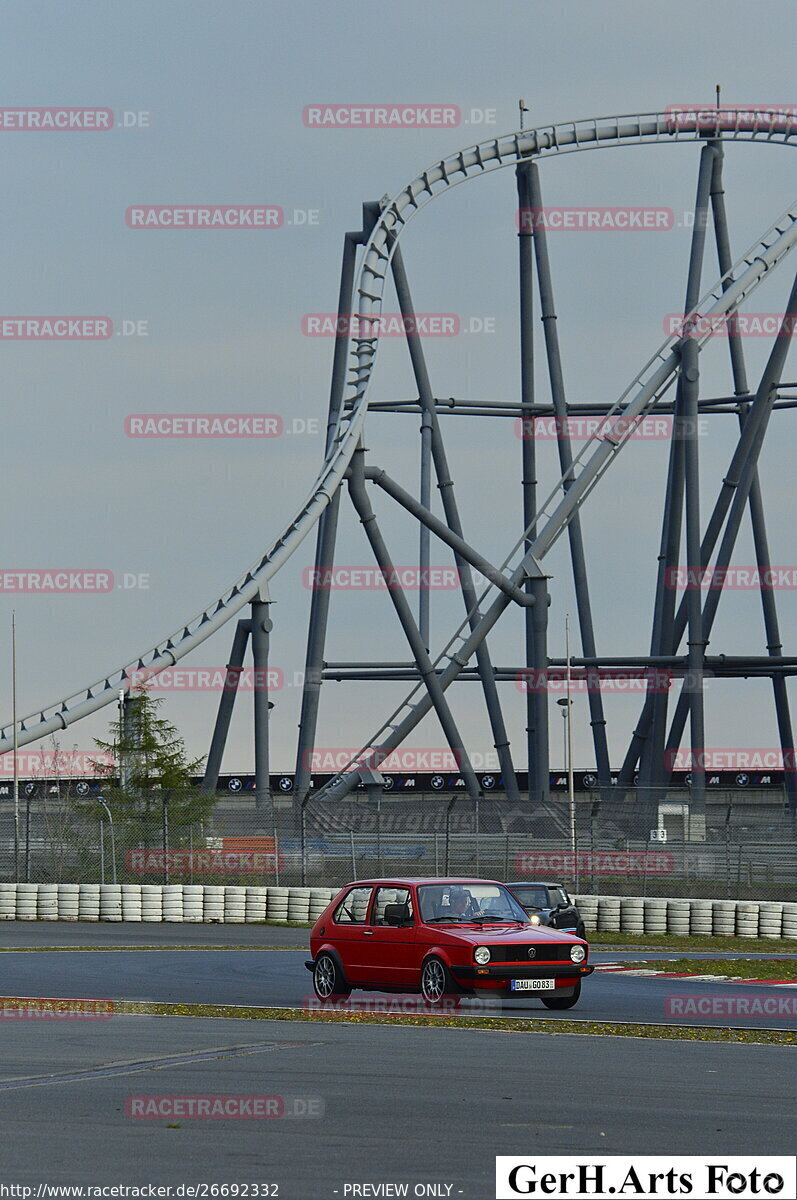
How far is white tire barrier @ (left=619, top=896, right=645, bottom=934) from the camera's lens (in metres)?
31.0

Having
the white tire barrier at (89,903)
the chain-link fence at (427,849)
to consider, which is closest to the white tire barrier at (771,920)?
the chain-link fence at (427,849)

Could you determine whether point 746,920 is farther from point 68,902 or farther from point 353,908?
point 353,908

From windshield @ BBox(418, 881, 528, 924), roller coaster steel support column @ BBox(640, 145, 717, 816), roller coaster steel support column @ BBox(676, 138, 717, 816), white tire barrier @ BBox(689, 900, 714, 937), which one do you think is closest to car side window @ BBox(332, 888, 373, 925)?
windshield @ BBox(418, 881, 528, 924)

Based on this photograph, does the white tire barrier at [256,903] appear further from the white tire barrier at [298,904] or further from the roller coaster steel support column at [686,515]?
the roller coaster steel support column at [686,515]

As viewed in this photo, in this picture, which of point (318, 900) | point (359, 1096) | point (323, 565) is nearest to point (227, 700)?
point (323, 565)

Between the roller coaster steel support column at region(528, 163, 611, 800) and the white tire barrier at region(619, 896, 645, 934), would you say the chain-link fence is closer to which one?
the white tire barrier at region(619, 896, 645, 934)

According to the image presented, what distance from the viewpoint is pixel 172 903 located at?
34.1m

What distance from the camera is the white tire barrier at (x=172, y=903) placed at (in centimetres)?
3400

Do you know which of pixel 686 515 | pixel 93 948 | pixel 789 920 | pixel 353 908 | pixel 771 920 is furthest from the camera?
pixel 686 515

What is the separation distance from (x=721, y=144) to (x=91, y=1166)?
4176 cm

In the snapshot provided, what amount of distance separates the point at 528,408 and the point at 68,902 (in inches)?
759

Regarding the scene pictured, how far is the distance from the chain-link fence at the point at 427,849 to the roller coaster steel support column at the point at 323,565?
238 inches

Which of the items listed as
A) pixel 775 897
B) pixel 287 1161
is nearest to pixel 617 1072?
pixel 287 1161

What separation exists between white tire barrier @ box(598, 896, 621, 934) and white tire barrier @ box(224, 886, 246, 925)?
6712mm
